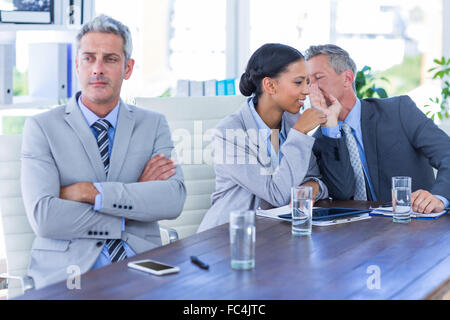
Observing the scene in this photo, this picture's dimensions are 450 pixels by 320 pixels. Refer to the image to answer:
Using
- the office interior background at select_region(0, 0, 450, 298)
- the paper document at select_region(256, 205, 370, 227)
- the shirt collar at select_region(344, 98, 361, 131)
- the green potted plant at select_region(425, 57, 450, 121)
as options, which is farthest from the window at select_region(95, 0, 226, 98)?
the paper document at select_region(256, 205, 370, 227)

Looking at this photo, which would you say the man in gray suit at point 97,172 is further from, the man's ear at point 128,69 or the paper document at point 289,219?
the paper document at point 289,219

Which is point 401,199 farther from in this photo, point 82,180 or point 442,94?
point 442,94

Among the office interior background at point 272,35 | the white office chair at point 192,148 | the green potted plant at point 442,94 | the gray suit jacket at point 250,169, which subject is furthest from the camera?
the office interior background at point 272,35

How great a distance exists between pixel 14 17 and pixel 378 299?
261 cm

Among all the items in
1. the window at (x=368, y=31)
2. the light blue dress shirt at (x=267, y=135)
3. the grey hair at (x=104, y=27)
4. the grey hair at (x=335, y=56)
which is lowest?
the light blue dress shirt at (x=267, y=135)

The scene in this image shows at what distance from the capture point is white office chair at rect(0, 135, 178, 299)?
233cm

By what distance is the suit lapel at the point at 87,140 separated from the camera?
2.39 metres

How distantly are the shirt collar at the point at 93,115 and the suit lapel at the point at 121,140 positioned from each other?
0.8 inches

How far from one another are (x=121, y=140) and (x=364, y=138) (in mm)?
1114

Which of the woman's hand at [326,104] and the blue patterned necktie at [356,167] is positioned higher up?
the woman's hand at [326,104]

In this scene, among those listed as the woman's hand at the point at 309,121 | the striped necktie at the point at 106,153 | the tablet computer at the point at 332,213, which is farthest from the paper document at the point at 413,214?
the striped necktie at the point at 106,153

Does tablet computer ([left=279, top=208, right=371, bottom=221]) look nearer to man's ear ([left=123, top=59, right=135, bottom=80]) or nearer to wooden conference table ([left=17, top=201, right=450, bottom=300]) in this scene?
wooden conference table ([left=17, top=201, right=450, bottom=300])

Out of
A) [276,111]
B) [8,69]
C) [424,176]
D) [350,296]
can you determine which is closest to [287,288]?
[350,296]

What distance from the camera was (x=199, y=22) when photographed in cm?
507
